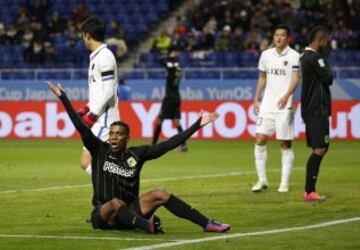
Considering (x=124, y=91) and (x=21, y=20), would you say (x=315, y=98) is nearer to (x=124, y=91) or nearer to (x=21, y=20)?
(x=124, y=91)

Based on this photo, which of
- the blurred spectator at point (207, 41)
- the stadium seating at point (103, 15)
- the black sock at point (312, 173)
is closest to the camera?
the black sock at point (312, 173)

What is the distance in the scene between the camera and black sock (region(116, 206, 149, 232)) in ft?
34.3

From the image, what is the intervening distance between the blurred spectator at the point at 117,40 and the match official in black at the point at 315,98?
64.2 ft

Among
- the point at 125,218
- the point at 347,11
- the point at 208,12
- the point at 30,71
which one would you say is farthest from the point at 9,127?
the point at 125,218

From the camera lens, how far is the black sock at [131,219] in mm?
10461

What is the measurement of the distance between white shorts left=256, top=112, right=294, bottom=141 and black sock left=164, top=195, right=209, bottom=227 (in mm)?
4690

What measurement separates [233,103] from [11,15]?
1352 cm

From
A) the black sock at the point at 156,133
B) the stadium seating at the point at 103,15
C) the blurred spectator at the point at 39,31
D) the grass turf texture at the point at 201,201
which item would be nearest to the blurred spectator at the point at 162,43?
the stadium seating at the point at 103,15

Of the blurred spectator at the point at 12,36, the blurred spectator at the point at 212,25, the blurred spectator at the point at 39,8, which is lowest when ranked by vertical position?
the blurred spectator at the point at 12,36

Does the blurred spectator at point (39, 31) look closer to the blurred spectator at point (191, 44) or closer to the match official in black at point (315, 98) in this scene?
the blurred spectator at point (191, 44)

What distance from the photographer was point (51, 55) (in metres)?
35.6

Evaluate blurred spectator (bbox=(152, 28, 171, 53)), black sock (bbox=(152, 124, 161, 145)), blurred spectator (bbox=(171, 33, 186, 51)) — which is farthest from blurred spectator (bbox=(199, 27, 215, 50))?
black sock (bbox=(152, 124, 161, 145))

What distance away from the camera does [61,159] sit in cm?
2214

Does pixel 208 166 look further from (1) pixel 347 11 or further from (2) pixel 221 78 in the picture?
(1) pixel 347 11
